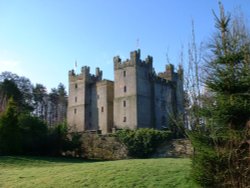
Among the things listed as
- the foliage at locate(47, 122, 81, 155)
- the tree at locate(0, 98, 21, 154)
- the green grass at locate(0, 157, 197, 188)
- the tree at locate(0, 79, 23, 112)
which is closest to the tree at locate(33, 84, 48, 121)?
the tree at locate(0, 79, 23, 112)

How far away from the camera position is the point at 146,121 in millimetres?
49906

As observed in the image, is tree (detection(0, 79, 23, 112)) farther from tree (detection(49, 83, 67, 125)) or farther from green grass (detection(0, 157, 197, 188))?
green grass (detection(0, 157, 197, 188))

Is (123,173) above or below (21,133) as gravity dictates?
below

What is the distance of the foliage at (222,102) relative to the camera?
375 inches

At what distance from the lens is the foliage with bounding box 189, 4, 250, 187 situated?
9.52 metres

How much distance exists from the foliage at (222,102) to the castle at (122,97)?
121 feet

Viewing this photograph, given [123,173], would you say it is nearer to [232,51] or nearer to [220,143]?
[220,143]

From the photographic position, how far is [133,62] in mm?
50812

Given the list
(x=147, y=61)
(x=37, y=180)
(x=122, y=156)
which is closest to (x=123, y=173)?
(x=37, y=180)

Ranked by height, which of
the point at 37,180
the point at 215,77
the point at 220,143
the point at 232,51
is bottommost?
the point at 37,180

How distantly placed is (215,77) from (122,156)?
87.6ft

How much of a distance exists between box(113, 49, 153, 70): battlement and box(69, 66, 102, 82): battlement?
6.50 metres

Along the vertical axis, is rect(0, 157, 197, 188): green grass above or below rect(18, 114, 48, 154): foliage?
below

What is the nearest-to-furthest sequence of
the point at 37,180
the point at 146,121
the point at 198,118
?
1. the point at 198,118
2. the point at 37,180
3. the point at 146,121
